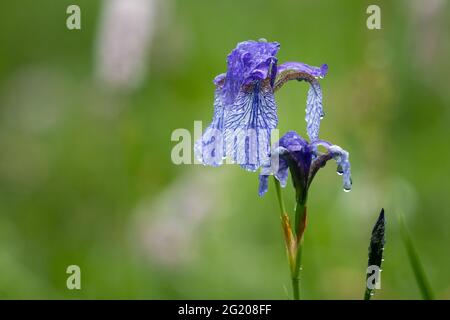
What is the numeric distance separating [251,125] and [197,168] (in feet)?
8.52

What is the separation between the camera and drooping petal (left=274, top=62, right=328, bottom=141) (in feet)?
7.25

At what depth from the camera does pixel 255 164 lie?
82.2 inches

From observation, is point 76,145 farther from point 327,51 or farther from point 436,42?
point 436,42

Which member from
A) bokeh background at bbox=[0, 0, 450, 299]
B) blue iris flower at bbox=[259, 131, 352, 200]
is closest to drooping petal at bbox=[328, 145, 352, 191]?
blue iris flower at bbox=[259, 131, 352, 200]

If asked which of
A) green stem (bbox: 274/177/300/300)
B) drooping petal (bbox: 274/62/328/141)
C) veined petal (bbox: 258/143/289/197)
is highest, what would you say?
drooping petal (bbox: 274/62/328/141)

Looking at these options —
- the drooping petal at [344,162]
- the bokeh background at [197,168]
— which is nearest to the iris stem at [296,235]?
the drooping petal at [344,162]

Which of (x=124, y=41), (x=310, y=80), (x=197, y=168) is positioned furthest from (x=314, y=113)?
(x=197, y=168)

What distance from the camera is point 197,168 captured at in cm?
473

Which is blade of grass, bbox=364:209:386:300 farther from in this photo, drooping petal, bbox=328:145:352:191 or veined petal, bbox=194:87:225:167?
veined petal, bbox=194:87:225:167

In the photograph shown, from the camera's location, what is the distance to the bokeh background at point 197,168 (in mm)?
4078

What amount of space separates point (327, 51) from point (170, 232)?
8.18ft

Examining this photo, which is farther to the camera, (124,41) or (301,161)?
(124,41)

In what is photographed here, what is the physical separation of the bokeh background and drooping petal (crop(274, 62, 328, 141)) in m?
1.55

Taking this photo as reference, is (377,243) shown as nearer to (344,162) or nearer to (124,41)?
(344,162)
